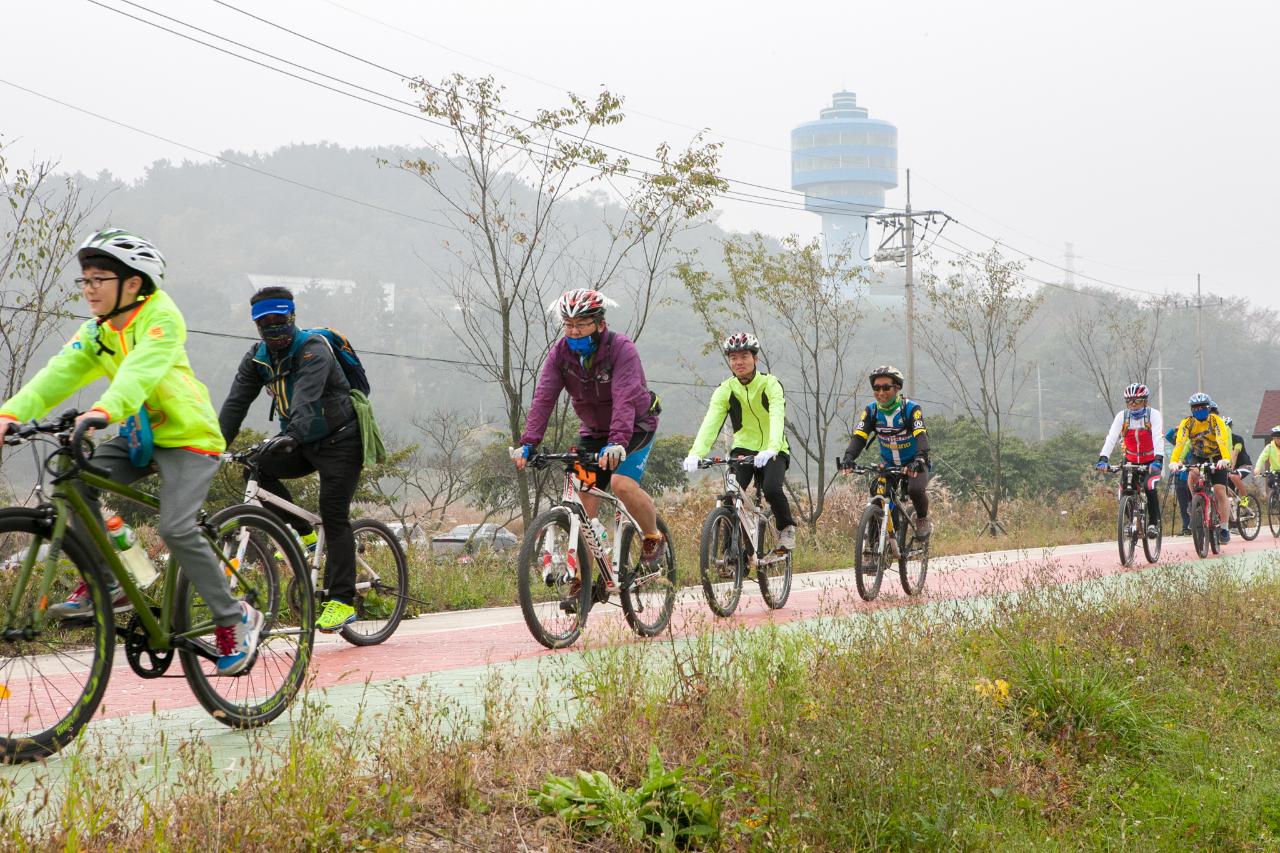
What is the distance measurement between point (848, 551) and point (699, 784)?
15.9m

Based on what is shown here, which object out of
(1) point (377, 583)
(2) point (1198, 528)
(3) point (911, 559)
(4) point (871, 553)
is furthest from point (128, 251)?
(2) point (1198, 528)

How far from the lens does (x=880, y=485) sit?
39.8 ft

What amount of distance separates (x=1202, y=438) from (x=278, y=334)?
600 inches

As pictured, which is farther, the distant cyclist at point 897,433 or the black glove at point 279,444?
the distant cyclist at point 897,433

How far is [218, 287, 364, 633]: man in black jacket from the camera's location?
7.59 metres

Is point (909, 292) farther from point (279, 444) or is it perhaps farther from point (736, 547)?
point (279, 444)

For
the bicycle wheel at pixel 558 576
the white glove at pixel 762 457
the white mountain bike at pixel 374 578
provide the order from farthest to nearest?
1. the white glove at pixel 762 457
2. the white mountain bike at pixel 374 578
3. the bicycle wheel at pixel 558 576

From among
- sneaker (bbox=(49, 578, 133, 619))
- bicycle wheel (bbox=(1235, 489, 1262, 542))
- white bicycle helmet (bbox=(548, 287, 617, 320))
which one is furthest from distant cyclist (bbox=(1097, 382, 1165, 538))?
sneaker (bbox=(49, 578, 133, 619))

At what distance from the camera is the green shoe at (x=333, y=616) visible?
25.9 feet

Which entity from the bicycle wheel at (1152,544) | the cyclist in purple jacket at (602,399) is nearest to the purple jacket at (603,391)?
the cyclist in purple jacket at (602,399)

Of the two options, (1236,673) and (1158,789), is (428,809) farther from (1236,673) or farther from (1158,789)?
(1236,673)

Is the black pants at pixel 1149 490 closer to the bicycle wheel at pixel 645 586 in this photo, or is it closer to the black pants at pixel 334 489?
the bicycle wheel at pixel 645 586

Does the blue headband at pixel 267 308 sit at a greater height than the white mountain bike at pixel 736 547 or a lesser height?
greater

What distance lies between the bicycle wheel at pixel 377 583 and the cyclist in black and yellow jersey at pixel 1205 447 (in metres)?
13.2
